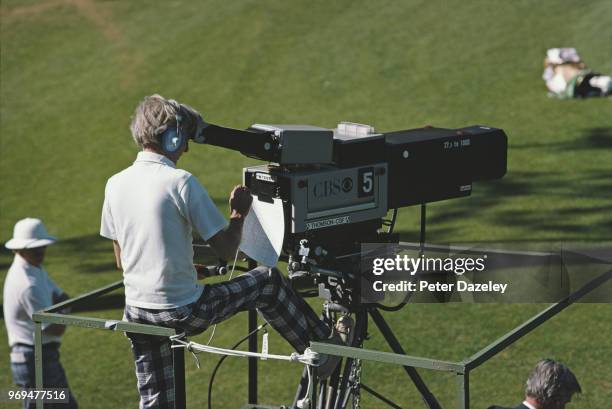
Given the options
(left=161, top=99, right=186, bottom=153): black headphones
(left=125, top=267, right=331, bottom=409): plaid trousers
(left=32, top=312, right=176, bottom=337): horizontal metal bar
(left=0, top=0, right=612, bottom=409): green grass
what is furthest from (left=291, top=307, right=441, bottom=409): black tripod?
(left=0, top=0, right=612, bottom=409): green grass

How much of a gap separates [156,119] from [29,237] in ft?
12.7

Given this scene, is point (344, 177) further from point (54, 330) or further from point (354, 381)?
point (54, 330)

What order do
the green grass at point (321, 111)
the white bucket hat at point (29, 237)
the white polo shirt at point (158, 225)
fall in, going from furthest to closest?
the green grass at point (321, 111)
the white bucket hat at point (29, 237)
the white polo shirt at point (158, 225)

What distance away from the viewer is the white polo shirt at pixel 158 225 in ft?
16.7

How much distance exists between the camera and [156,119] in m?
5.09

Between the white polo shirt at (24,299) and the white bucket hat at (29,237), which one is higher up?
the white bucket hat at (29,237)

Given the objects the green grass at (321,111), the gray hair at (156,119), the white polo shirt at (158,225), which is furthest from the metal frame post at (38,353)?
the green grass at (321,111)

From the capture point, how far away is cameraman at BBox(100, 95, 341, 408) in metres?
5.09

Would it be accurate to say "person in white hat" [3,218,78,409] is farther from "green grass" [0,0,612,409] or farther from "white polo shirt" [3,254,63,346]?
"green grass" [0,0,612,409]

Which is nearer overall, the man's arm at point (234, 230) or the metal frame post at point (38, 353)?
the man's arm at point (234, 230)

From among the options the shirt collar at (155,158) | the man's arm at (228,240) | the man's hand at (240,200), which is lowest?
the man's arm at (228,240)

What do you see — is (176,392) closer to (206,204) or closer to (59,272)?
(206,204)

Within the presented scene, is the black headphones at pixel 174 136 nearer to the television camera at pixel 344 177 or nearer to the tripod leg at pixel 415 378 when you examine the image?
the television camera at pixel 344 177

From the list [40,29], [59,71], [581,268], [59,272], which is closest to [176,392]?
[581,268]
